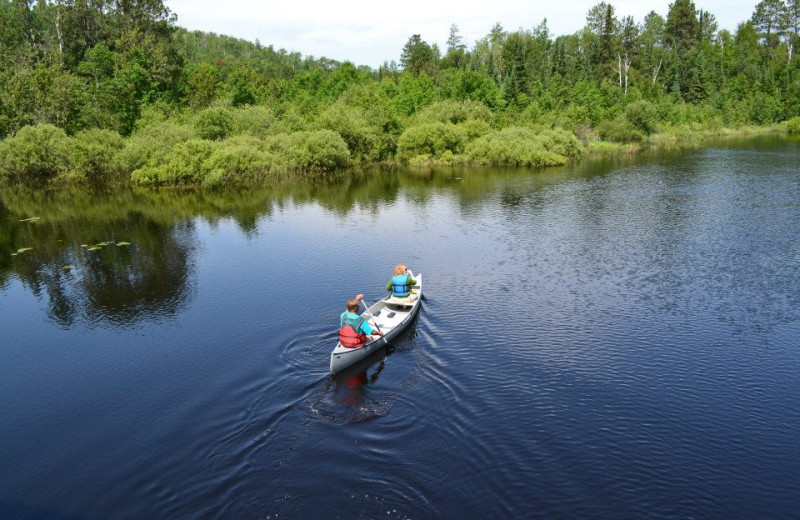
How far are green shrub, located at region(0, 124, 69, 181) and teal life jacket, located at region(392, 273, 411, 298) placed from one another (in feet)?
185

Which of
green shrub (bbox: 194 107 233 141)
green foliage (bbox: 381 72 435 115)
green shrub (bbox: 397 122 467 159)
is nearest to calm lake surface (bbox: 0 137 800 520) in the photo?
green shrub (bbox: 194 107 233 141)

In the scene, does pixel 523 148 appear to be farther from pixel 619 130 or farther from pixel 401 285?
pixel 401 285

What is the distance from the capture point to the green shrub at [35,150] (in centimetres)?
6506

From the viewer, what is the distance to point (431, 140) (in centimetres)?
8294

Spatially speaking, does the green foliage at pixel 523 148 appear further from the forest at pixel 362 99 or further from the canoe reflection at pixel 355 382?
the canoe reflection at pixel 355 382

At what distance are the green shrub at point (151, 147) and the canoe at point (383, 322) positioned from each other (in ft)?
159

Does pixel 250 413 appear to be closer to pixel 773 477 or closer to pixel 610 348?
pixel 610 348

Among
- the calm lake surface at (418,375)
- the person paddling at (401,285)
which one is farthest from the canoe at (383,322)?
the calm lake surface at (418,375)

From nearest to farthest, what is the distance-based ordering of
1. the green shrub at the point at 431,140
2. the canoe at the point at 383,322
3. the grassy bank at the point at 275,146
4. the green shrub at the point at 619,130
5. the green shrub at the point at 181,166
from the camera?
the canoe at the point at 383,322 < the green shrub at the point at 181,166 < the grassy bank at the point at 275,146 < the green shrub at the point at 431,140 < the green shrub at the point at 619,130

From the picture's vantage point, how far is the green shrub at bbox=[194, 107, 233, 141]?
74.4 meters

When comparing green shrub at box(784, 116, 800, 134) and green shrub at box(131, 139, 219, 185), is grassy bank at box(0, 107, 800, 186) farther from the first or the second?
green shrub at box(784, 116, 800, 134)

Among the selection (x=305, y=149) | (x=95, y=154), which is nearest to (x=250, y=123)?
(x=305, y=149)

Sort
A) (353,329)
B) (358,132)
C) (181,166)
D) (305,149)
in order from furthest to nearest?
(358,132), (305,149), (181,166), (353,329)

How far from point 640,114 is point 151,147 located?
80.6 metres
